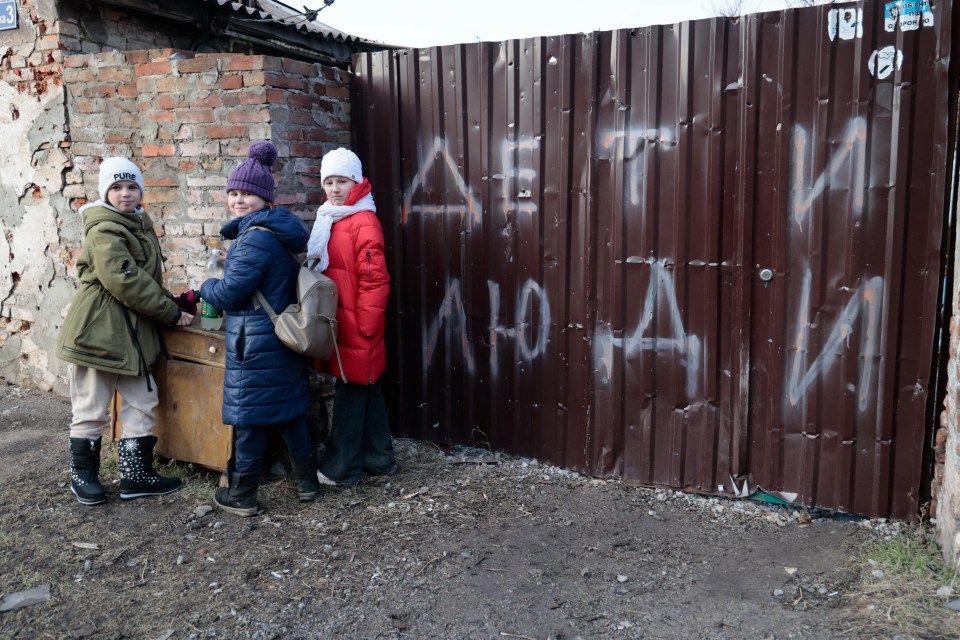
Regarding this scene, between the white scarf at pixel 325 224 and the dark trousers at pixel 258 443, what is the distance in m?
0.80

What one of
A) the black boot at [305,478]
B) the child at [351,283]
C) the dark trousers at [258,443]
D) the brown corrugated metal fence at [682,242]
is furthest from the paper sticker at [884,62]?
the black boot at [305,478]

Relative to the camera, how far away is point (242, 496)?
372 cm

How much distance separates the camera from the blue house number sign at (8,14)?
16.8 feet

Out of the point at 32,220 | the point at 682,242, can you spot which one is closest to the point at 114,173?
the point at 32,220

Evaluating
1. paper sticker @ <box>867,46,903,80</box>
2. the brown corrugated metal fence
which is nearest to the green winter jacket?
the brown corrugated metal fence

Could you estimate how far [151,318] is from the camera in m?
3.96

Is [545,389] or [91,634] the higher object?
[545,389]

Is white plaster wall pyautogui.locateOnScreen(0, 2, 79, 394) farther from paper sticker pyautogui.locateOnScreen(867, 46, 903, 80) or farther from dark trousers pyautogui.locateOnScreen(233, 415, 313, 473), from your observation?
paper sticker pyautogui.locateOnScreen(867, 46, 903, 80)

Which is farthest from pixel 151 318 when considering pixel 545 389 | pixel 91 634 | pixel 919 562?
pixel 919 562

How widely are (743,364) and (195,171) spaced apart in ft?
10.4

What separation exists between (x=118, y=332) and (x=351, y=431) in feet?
4.14

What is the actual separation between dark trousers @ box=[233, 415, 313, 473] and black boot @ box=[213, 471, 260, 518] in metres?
0.04

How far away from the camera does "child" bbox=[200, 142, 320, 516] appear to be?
3.54 metres

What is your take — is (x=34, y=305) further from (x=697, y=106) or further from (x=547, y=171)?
(x=697, y=106)
